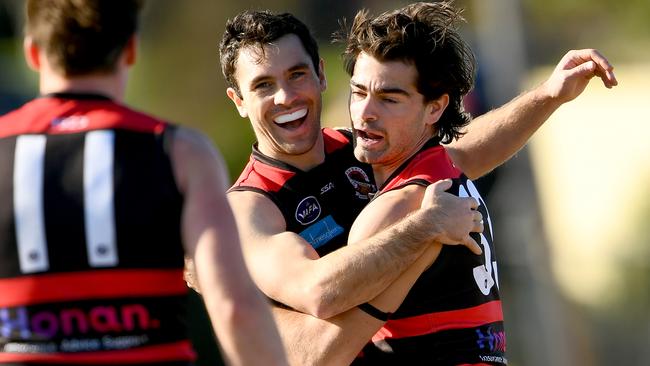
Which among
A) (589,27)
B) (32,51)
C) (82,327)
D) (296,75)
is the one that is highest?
(32,51)

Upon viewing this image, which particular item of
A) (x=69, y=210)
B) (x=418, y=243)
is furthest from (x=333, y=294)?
(x=69, y=210)

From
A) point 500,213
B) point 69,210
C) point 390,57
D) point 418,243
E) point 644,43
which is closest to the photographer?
point 69,210

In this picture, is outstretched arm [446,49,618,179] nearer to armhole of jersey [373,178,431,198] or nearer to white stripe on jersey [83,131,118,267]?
armhole of jersey [373,178,431,198]

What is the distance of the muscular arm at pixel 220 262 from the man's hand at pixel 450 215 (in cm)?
153

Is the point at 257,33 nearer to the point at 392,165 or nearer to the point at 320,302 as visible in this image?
the point at 392,165

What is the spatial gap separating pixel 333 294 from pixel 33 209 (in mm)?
1714

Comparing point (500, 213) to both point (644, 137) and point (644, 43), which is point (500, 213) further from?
point (644, 43)

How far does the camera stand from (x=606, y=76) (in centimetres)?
647

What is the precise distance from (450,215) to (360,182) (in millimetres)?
840

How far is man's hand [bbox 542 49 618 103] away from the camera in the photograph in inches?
257

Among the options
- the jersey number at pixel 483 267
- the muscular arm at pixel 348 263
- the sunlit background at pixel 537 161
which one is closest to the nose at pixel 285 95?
the muscular arm at pixel 348 263

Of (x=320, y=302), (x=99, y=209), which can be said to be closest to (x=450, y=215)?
(x=320, y=302)

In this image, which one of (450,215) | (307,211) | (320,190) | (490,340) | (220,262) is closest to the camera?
(220,262)

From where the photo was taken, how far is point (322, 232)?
604 cm
